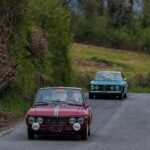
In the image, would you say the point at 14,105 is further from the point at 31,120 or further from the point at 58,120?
the point at 58,120

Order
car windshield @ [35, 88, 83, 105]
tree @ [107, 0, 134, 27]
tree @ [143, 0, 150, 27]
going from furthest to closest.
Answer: tree @ [143, 0, 150, 27], tree @ [107, 0, 134, 27], car windshield @ [35, 88, 83, 105]

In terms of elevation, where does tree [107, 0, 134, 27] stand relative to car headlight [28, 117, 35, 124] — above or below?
below

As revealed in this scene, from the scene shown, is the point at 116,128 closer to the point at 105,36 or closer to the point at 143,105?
the point at 143,105

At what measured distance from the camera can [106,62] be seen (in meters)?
74.4

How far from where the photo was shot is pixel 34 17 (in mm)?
38000

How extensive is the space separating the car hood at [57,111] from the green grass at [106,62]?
36.6 metres

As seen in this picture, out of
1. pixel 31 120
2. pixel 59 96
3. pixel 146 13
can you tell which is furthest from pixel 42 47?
pixel 146 13

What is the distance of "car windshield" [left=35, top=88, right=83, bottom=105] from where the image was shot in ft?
69.4

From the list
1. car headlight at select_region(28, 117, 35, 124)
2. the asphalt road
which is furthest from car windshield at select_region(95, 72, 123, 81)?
car headlight at select_region(28, 117, 35, 124)

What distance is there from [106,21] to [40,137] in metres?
76.1

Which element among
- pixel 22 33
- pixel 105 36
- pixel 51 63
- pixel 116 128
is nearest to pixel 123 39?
pixel 105 36

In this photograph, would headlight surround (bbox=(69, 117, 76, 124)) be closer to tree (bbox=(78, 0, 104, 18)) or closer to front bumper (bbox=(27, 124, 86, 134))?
front bumper (bbox=(27, 124, 86, 134))

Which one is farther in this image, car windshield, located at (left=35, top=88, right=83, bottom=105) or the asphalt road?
car windshield, located at (left=35, top=88, right=83, bottom=105)

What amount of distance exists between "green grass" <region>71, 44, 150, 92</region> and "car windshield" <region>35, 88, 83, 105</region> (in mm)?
35642
